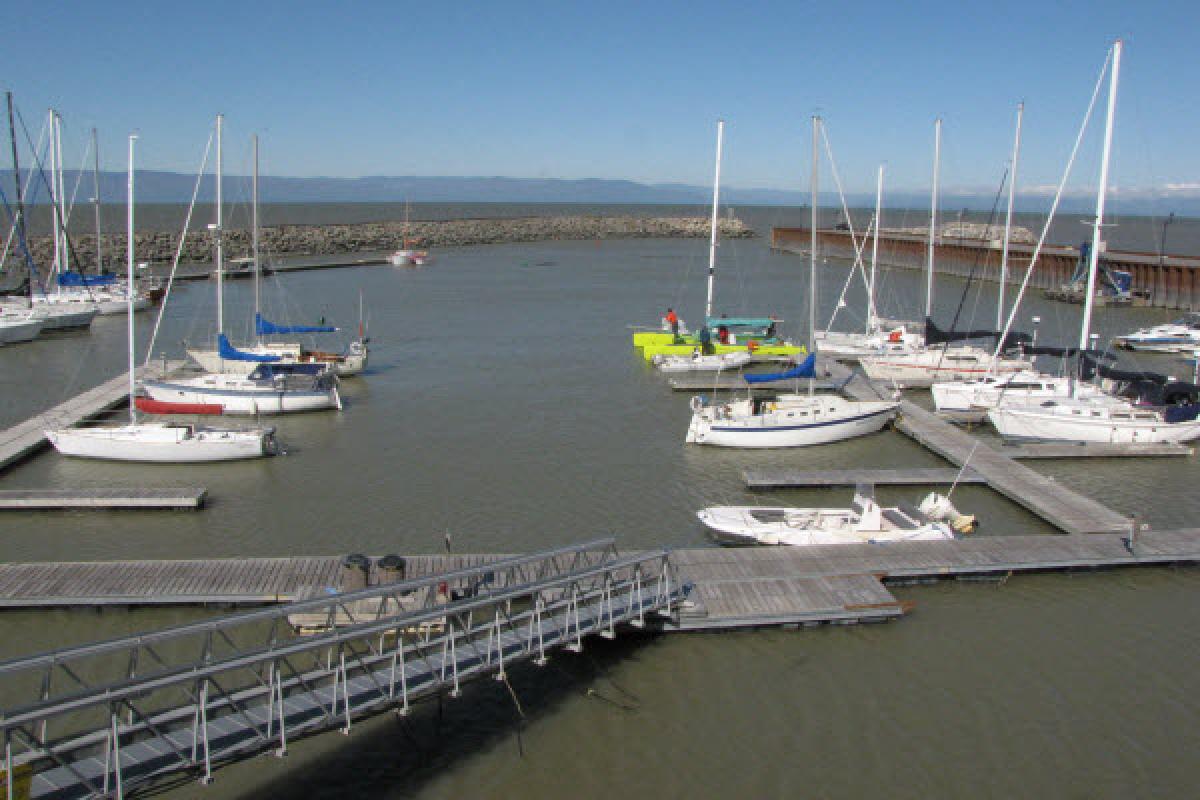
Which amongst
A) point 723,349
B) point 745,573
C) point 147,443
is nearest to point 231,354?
point 147,443

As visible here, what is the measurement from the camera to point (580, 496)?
22.4 meters

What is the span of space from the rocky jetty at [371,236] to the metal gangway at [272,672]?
144 ft

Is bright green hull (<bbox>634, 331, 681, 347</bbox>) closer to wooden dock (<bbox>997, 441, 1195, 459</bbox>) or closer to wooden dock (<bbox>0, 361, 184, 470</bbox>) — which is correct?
wooden dock (<bbox>997, 441, 1195, 459</bbox>)

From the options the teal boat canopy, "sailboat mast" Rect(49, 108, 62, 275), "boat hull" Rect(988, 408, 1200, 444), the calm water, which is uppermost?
"sailboat mast" Rect(49, 108, 62, 275)

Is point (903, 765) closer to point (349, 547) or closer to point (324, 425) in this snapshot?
point (349, 547)

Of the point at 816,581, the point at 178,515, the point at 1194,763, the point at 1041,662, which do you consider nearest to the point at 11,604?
the point at 178,515

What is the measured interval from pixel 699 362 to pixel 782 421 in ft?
33.0

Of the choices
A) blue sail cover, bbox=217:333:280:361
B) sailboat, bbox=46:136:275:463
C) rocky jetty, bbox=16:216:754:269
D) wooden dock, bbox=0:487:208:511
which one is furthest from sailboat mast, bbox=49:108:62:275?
wooden dock, bbox=0:487:208:511

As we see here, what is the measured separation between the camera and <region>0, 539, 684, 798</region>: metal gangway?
9.75m

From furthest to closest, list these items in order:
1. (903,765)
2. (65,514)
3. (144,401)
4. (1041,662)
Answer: (144,401), (65,514), (1041,662), (903,765)

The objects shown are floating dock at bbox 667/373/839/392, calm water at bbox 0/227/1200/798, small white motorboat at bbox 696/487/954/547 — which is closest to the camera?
calm water at bbox 0/227/1200/798

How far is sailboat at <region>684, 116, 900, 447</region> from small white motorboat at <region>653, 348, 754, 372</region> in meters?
8.65

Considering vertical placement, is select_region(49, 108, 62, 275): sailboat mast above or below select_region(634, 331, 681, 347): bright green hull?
above

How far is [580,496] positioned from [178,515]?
923 centimetres
